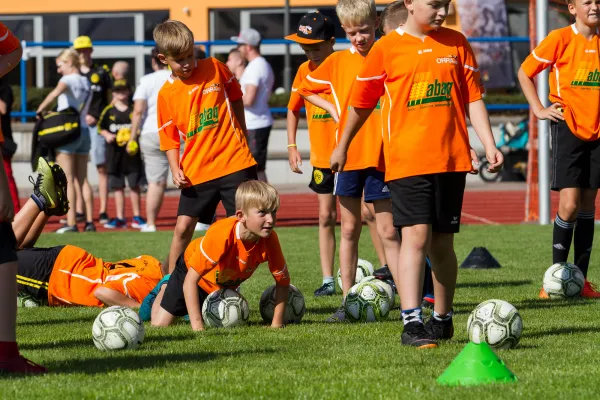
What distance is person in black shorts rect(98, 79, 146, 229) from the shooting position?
1620cm

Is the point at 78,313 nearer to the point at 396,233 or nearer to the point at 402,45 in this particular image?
the point at 396,233

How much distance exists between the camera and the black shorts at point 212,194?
8.41 metres

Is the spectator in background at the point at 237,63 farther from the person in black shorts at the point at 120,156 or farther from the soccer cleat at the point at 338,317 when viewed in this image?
the soccer cleat at the point at 338,317

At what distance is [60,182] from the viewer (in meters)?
8.98

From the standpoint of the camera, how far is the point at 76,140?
15.2m

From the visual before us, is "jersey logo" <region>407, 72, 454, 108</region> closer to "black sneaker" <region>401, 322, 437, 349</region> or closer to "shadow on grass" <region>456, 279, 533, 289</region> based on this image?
"black sneaker" <region>401, 322, 437, 349</region>

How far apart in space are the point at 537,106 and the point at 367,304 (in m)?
2.24

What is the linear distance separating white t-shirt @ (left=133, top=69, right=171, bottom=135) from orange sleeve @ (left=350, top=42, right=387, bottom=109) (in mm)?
8634

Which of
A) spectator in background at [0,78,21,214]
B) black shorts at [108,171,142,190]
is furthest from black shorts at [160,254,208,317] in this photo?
black shorts at [108,171,142,190]

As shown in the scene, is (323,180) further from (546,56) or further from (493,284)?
(546,56)

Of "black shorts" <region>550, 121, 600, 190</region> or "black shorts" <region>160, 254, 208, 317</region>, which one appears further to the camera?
"black shorts" <region>550, 121, 600, 190</region>

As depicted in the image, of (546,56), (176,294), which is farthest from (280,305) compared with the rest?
(546,56)

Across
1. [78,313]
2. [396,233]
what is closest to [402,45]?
[396,233]

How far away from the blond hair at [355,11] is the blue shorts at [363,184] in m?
1.04
